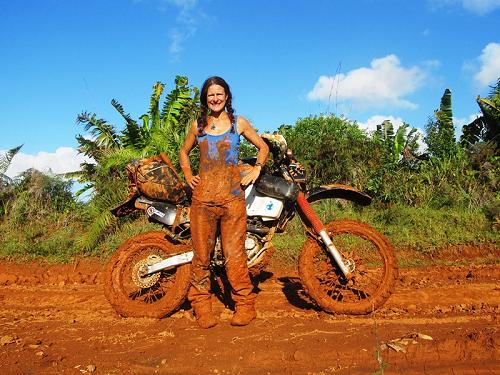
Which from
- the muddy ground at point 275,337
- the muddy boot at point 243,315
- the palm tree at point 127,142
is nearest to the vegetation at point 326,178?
the palm tree at point 127,142

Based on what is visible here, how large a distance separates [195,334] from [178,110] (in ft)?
24.5

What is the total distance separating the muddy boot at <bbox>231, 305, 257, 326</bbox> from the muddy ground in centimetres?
7

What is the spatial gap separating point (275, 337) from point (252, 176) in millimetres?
1378

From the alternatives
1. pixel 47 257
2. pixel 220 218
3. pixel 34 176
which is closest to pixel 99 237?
pixel 47 257

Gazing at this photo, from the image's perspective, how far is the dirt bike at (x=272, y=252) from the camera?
427 cm

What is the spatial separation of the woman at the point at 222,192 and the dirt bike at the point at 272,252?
20 centimetres

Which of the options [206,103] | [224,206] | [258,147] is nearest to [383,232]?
[258,147]

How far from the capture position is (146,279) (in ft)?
14.6

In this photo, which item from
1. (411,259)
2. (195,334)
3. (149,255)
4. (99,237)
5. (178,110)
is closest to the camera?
(195,334)

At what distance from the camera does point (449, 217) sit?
26.3 ft

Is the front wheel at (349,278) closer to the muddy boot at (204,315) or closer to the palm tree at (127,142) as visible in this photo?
the muddy boot at (204,315)

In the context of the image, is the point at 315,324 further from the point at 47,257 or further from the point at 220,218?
the point at 47,257

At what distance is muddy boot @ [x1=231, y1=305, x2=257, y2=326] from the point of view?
4051 mm

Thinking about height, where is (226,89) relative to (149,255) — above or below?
above
